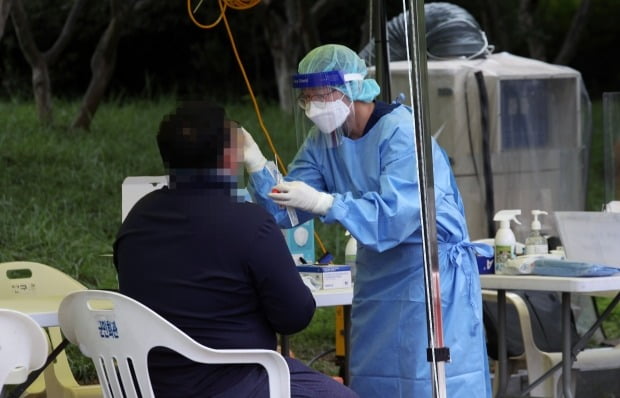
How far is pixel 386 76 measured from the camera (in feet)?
16.1

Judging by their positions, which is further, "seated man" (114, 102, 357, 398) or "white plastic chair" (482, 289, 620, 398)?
"white plastic chair" (482, 289, 620, 398)

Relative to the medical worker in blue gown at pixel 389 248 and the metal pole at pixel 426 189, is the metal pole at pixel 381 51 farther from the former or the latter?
the metal pole at pixel 426 189

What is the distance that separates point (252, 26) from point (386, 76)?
10.4 m

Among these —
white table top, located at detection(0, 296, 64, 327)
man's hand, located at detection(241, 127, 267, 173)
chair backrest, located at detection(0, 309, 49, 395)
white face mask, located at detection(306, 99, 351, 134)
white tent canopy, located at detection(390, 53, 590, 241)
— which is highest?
white face mask, located at detection(306, 99, 351, 134)

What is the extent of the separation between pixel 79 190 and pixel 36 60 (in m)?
1.83

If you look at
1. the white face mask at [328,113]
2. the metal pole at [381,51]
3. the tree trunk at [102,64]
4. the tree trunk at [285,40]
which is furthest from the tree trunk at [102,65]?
the white face mask at [328,113]

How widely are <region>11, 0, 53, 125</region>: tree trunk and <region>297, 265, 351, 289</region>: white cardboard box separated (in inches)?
253

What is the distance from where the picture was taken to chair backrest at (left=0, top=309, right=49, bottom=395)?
286cm

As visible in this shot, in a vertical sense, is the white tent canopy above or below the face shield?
below

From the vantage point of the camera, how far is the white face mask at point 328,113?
3.41 meters

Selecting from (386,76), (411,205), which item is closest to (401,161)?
(411,205)

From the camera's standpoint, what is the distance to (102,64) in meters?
9.77

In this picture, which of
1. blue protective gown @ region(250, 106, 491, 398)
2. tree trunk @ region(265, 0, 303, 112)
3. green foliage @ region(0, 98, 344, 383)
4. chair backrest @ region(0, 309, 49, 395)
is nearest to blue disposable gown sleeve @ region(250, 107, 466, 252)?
blue protective gown @ region(250, 106, 491, 398)

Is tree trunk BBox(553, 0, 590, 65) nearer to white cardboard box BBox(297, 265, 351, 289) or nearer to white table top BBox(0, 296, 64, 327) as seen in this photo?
white cardboard box BBox(297, 265, 351, 289)
